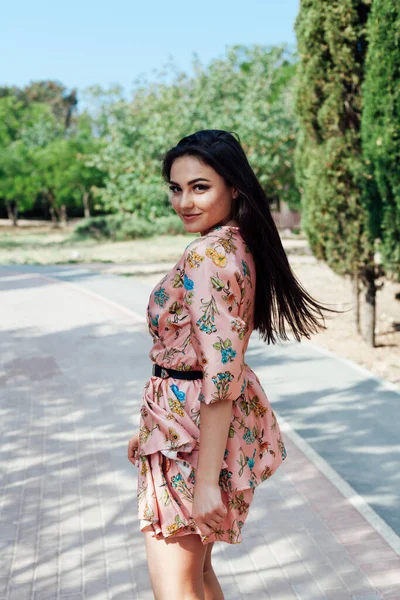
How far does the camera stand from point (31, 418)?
6.41 meters

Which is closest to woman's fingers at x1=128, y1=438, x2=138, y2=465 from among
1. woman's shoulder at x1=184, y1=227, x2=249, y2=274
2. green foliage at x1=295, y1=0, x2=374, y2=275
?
woman's shoulder at x1=184, y1=227, x2=249, y2=274

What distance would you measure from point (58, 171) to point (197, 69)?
68.3ft

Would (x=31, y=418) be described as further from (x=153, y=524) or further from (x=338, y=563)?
(x=153, y=524)

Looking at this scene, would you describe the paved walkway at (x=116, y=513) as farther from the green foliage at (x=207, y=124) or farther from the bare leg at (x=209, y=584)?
the green foliage at (x=207, y=124)

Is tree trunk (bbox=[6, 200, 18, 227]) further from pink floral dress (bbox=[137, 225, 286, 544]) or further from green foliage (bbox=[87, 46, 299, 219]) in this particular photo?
pink floral dress (bbox=[137, 225, 286, 544])

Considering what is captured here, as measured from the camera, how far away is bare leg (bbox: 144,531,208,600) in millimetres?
2135

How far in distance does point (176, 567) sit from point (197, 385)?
555 mm

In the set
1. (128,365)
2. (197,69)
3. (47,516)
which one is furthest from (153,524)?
(197,69)

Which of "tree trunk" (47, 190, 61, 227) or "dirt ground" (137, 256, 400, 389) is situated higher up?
"dirt ground" (137, 256, 400, 389)

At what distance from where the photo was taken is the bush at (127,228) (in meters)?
32.0

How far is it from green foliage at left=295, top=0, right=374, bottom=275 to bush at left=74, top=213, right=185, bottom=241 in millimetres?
21960

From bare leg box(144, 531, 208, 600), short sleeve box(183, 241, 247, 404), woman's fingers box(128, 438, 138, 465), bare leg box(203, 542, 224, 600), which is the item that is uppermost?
short sleeve box(183, 241, 247, 404)

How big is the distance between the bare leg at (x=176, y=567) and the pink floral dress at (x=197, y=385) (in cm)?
6

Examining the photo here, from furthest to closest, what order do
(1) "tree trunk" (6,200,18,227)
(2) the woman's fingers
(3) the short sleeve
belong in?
1. (1) "tree trunk" (6,200,18,227)
2. (2) the woman's fingers
3. (3) the short sleeve
